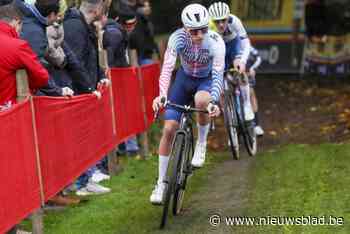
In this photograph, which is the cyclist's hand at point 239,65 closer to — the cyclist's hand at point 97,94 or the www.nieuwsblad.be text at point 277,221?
the cyclist's hand at point 97,94

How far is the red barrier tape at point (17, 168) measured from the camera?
7.63 meters

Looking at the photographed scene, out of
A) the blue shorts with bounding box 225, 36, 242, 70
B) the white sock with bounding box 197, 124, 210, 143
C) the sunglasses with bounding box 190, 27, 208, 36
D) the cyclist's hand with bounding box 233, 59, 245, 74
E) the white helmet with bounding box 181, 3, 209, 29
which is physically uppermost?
the white helmet with bounding box 181, 3, 209, 29

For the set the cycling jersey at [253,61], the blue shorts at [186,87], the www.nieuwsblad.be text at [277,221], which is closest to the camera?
the www.nieuwsblad.be text at [277,221]

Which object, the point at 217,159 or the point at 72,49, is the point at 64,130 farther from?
the point at 217,159

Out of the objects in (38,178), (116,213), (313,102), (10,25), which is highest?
(10,25)

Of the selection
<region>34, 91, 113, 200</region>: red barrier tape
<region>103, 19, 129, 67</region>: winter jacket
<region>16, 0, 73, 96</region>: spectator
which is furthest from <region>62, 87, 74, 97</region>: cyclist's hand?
<region>103, 19, 129, 67</region>: winter jacket

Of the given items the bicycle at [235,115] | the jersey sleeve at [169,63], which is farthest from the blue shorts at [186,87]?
the bicycle at [235,115]

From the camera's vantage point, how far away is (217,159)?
14.4 metres

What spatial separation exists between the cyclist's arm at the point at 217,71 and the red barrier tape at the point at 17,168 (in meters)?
2.24

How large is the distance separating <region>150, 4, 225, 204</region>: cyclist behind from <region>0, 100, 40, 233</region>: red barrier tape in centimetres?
154

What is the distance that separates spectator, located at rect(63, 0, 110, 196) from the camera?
1098 cm

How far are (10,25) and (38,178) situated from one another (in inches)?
55.3

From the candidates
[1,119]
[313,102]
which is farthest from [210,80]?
[313,102]

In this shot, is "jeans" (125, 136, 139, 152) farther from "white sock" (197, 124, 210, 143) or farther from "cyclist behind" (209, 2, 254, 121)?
"white sock" (197, 124, 210, 143)
